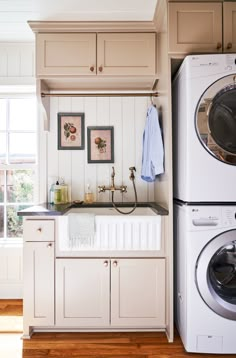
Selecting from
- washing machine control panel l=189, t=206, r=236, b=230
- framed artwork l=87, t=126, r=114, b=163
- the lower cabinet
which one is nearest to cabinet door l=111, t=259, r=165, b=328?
the lower cabinet

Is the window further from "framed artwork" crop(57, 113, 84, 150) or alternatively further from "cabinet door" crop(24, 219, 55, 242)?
"cabinet door" crop(24, 219, 55, 242)

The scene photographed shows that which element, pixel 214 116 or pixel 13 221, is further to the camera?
pixel 13 221

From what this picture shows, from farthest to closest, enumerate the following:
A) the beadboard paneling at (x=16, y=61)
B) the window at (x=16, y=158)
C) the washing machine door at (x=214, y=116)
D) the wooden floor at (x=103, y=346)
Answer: the window at (x=16, y=158)
the beadboard paneling at (x=16, y=61)
the wooden floor at (x=103, y=346)
the washing machine door at (x=214, y=116)

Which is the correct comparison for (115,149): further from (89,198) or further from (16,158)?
(16,158)

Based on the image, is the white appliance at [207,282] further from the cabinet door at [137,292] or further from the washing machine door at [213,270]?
the cabinet door at [137,292]

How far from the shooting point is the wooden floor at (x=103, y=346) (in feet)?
5.94

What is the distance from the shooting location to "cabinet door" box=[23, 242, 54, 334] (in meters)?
1.95

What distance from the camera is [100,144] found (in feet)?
8.59

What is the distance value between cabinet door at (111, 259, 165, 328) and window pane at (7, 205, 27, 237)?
1.27 meters

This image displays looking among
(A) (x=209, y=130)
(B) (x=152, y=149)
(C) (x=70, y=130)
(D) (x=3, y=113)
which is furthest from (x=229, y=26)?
(D) (x=3, y=113)

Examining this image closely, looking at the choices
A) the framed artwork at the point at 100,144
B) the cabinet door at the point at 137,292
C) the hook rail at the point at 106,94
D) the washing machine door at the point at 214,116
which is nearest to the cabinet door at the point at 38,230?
the cabinet door at the point at 137,292

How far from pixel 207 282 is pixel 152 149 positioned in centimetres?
103

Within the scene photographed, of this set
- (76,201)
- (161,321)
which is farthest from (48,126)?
(161,321)

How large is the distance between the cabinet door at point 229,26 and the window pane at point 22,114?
1.79 m
